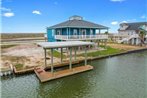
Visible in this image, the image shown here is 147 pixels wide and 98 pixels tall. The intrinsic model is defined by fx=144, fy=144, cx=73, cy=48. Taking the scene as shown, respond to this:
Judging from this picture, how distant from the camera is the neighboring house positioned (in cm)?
3809

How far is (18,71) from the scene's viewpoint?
567 inches

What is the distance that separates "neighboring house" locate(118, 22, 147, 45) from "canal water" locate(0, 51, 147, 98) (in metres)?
25.1

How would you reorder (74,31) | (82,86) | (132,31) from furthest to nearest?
(132,31) < (74,31) < (82,86)

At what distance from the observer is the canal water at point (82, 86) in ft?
34.7

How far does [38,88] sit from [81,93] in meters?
3.50

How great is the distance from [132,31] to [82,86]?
4116 centimetres

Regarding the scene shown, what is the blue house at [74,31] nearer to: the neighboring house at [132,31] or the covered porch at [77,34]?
the covered porch at [77,34]

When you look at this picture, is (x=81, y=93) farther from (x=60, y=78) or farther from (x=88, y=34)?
(x=88, y=34)

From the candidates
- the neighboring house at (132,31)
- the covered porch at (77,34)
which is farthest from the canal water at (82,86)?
the neighboring house at (132,31)

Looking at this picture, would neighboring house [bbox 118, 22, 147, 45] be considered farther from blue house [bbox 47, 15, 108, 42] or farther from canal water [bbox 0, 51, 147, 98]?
canal water [bbox 0, 51, 147, 98]

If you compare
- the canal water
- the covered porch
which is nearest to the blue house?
the covered porch

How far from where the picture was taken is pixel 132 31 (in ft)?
156

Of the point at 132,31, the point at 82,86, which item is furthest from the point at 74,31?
the point at 132,31

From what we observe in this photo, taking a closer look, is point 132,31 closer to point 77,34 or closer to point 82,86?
point 77,34
